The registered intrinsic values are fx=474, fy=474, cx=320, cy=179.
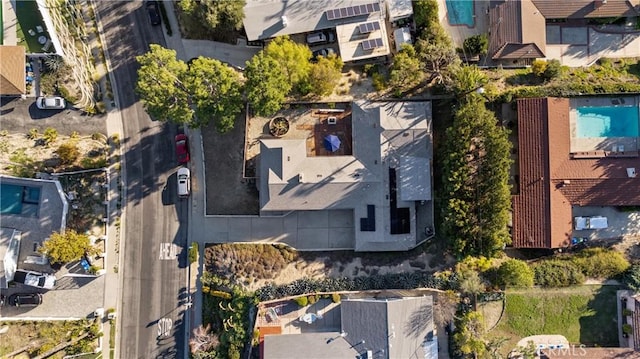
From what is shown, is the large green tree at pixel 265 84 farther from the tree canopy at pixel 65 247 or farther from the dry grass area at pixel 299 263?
the tree canopy at pixel 65 247

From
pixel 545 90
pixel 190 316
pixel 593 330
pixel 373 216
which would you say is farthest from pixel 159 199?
pixel 593 330

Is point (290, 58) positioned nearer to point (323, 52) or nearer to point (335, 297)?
point (323, 52)

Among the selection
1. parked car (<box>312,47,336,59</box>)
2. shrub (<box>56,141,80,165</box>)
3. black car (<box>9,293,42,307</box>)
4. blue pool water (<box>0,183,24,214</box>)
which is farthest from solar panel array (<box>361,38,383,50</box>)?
black car (<box>9,293,42,307</box>)

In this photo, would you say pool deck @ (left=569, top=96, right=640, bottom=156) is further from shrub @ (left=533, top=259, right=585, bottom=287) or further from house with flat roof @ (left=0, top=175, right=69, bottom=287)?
house with flat roof @ (left=0, top=175, right=69, bottom=287)

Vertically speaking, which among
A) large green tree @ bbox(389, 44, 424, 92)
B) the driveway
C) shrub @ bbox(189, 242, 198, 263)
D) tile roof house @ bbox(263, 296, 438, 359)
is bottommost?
tile roof house @ bbox(263, 296, 438, 359)

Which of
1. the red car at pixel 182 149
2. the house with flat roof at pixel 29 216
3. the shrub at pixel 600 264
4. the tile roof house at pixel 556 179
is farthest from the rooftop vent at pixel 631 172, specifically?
the house with flat roof at pixel 29 216

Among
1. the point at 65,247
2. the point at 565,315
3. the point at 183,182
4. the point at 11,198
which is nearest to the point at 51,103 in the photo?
the point at 11,198

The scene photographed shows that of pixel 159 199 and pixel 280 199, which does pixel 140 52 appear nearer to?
pixel 159 199
